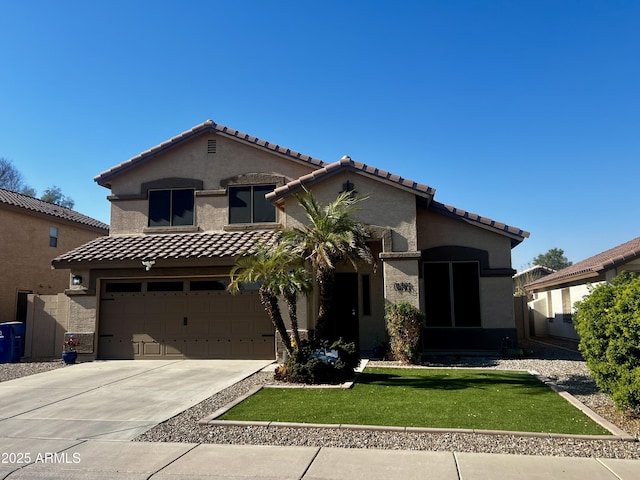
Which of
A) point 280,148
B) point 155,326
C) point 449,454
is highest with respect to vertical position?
point 280,148

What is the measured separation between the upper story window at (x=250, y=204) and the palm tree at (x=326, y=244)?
5.71 metres

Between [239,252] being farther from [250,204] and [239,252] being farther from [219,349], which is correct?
[219,349]

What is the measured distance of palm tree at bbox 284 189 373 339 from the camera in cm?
1149

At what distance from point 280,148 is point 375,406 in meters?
→ 11.2

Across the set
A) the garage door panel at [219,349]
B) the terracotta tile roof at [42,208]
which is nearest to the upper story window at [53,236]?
the terracotta tile roof at [42,208]

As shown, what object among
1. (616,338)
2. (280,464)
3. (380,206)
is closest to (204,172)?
(380,206)

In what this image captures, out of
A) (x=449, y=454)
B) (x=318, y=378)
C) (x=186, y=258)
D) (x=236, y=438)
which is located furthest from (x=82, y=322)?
(x=449, y=454)

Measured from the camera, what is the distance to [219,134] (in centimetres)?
1847

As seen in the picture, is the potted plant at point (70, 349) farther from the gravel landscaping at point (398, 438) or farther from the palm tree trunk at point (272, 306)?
the gravel landscaping at point (398, 438)

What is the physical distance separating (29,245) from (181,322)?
1197 centimetres

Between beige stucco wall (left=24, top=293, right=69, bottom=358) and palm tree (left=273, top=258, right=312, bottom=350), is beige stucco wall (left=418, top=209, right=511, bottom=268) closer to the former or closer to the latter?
palm tree (left=273, top=258, right=312, bottom=350)

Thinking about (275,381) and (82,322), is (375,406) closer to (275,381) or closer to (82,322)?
(275,381)

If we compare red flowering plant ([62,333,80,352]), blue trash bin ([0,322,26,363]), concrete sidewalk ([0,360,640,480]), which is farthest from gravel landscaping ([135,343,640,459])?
blue trash bin ([0,322,26,363])

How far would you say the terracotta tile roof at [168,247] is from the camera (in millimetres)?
15742
